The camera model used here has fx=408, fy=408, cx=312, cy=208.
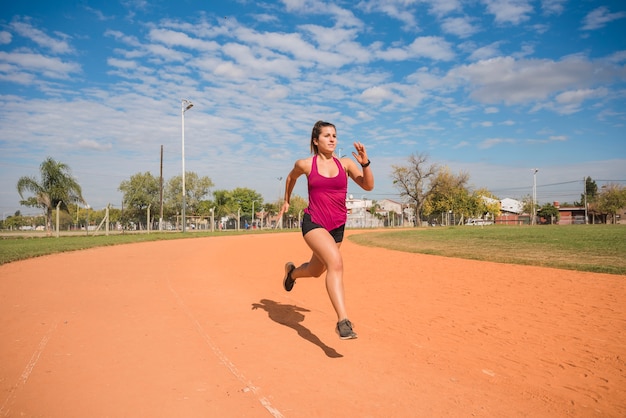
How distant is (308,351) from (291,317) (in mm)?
1498

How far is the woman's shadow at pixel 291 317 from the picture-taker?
4269 millimetres

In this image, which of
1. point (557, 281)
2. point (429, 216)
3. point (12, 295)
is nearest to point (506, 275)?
point (557, 281)

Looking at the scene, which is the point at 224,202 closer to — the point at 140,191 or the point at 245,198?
the point at 245,198

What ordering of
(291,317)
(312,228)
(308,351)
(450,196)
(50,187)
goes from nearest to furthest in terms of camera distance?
(308,351) → (312,228) → (291,317) → (50,187) → (450,196)

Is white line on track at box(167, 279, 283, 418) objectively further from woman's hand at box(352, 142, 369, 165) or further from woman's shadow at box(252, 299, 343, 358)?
woman's hand at box(352, 142, 369, 165)

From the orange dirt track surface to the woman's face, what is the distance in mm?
2082

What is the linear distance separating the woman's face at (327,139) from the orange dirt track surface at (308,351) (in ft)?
6.83

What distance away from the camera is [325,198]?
4270 millimetres

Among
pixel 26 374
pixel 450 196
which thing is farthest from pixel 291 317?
pixel 450 196

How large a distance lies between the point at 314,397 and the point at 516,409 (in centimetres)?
141

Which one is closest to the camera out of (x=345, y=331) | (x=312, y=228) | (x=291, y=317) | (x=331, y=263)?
(x=345, y=331)

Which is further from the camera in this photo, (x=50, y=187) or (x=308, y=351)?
(x=50, y=187)

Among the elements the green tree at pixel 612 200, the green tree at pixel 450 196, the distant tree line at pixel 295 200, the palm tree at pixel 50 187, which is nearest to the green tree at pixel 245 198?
the distant tree line at pixel 295 200

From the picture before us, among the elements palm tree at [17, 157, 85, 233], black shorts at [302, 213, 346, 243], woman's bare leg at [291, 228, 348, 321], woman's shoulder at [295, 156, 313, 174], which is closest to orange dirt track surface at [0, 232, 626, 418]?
woman's bare leg at [291, 228, 348, 321]
